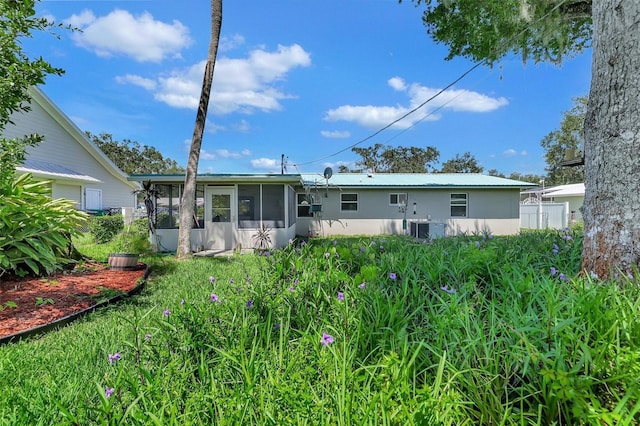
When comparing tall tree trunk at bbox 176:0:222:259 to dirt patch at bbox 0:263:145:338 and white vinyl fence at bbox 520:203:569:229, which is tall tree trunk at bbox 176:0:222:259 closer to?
dirt patch at bbox 0:263:145:338

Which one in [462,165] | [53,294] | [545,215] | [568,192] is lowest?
[53,294]

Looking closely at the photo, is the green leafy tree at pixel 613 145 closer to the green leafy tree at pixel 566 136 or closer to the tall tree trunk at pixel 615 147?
the tall tree trunk at pixel 615 147

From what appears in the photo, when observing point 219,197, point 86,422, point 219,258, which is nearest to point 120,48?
point 219,197

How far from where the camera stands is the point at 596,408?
3.94 ft

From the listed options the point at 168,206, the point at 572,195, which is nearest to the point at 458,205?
the point at 168,206

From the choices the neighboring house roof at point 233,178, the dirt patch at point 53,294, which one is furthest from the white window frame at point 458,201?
the dirt patch at point 53,294

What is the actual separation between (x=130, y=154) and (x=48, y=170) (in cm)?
2909

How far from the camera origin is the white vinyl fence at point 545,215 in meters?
18.3

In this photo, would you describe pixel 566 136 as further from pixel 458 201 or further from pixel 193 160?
pixel 193 160

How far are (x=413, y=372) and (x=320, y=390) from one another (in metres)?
0.45

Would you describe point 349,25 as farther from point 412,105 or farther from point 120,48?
point 120,48

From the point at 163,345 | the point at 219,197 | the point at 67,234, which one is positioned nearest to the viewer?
the point at 163,345

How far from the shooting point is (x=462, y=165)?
1896 inches

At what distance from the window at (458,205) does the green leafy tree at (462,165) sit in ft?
112
